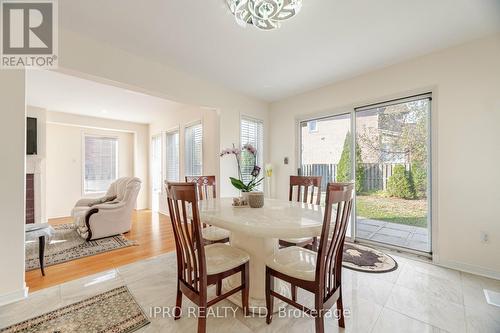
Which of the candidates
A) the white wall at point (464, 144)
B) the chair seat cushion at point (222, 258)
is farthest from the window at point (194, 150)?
the white wall at point (464, 144)

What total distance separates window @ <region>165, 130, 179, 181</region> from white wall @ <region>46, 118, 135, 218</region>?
7.07 ft

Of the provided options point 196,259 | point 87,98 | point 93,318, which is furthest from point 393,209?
point 87,98

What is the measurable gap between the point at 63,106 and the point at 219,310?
537 centimetres

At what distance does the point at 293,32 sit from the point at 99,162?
6268mm

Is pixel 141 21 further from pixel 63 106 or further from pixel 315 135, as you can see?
pixel 63 106

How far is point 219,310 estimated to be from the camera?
5.57ft

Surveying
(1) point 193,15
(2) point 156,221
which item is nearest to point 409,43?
(1) point 193,15

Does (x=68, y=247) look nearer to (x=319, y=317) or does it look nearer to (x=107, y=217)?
(x=107, y=217)

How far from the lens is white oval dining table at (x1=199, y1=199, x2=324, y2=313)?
1.26 meters

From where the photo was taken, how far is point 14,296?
1.81 metres

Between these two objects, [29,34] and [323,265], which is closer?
[323,265]

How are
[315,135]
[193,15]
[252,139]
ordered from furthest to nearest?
[252,139] < [315,135] < [193,15]

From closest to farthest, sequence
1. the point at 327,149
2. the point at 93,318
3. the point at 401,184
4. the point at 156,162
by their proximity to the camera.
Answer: the point at 93,318 < the point at 401,184 < the point at 327,149 < the point at 156,162

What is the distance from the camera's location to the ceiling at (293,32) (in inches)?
70.9
